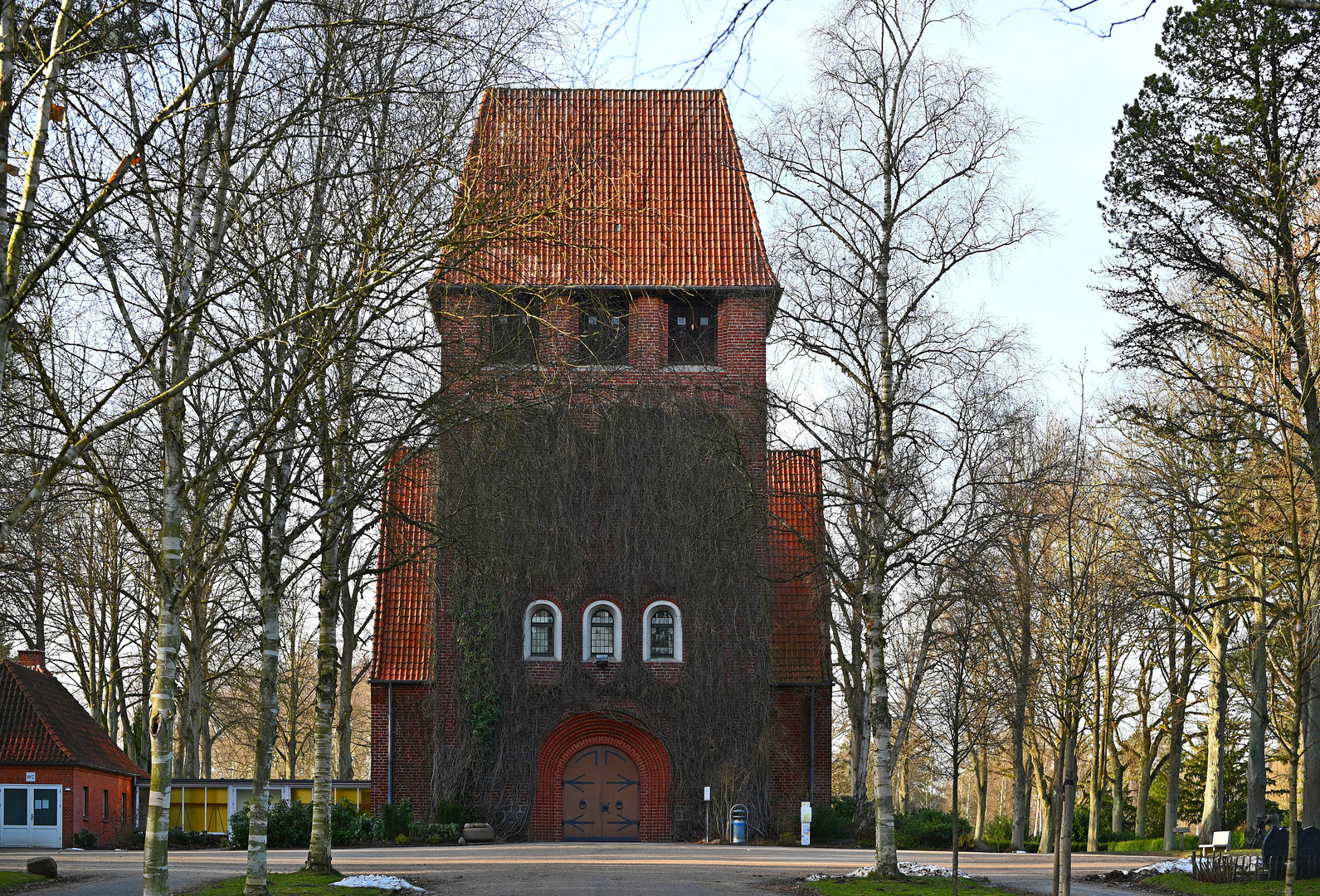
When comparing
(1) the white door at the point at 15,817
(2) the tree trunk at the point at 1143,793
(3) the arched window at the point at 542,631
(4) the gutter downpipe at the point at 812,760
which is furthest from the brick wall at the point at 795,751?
(1) the white door at the point at 15,817

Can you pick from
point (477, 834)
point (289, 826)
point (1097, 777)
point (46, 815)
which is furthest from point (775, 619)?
point (46, 815)

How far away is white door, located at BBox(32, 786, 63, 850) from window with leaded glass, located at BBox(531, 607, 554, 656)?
41.4 ft

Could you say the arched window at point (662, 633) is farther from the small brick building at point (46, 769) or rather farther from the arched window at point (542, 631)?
the small brick building at point (46, 769)

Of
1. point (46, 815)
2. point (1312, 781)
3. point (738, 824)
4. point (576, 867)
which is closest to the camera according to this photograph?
point (1312, 781)

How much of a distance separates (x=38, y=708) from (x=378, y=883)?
22.2m

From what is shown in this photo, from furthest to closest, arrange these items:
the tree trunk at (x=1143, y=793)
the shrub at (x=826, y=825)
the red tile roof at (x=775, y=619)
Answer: the tree trunk at (x=1143, y=793) < the red tile roof at (x=775, y=619) < the shrub at (x=826, y=825)

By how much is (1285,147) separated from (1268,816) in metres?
13.8

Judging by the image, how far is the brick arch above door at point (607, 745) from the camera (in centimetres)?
3366

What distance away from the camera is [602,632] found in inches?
1358

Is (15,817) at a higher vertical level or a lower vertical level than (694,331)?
lower

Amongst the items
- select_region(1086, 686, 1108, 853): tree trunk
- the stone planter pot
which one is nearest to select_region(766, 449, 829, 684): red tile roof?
the stone planter pot

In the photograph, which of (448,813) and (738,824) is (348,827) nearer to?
(448,813)

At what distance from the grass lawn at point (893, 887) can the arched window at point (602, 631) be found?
14762 mm

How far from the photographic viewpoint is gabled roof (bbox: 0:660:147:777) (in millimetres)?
35188
